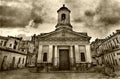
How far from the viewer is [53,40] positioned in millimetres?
18344

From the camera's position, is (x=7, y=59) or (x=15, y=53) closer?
(x=7, y=59)

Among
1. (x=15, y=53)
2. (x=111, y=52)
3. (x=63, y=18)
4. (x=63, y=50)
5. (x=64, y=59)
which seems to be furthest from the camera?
(x=111, y=52)

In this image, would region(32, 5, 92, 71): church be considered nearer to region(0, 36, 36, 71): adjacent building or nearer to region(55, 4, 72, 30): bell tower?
region(55, 4, 72, 30): bell tower

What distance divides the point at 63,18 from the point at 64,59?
9793 mm

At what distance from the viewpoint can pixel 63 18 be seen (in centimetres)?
2219

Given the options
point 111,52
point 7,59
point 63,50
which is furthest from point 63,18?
point 111,52

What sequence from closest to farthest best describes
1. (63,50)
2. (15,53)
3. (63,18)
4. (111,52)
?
(63,50)
(15,53)
(63,18)
(111,52)

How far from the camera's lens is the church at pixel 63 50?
17.0 m

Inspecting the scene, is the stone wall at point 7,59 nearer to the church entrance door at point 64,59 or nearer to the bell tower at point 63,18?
the church entrance door at point 64,59

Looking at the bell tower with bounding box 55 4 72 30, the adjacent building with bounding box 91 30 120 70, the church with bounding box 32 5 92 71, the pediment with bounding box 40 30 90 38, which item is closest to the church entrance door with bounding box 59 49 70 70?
the church with bounding box 32 5 92 71

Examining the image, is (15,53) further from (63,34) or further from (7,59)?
(63,34)

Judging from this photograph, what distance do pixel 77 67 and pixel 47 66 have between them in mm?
5349

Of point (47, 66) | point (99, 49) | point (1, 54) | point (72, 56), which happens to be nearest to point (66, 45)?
point (72, 56)

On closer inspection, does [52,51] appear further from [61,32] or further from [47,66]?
[61,32]
